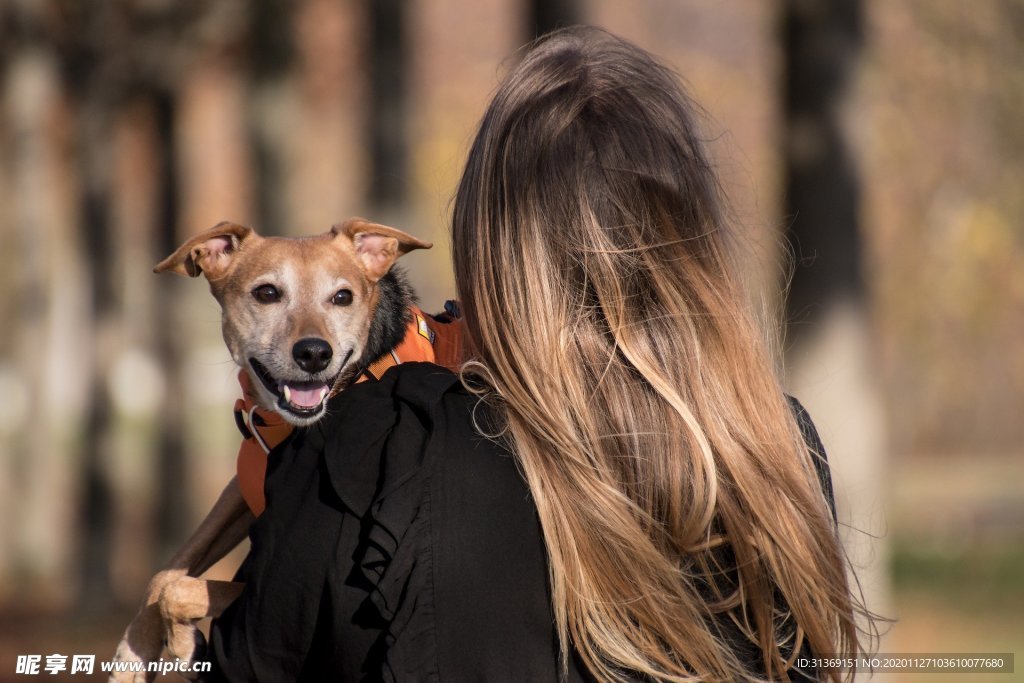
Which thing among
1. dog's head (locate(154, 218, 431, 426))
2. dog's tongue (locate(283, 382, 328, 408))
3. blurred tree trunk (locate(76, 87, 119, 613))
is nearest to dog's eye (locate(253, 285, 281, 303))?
dog's head (locate(154, 218, 431, 426))

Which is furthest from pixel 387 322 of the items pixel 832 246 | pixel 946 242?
pixel 946 242

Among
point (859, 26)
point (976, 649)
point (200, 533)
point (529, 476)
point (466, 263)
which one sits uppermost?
point (859, 26)

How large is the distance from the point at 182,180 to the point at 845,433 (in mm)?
8870

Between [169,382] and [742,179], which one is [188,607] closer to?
[742,179]

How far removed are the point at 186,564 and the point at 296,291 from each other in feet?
2.60

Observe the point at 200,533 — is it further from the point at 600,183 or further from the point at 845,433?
the point at 845,433

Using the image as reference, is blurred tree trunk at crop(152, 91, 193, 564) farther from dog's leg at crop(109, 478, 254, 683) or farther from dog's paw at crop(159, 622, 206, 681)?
dog's paw at crop(159, 622, 206, 681)

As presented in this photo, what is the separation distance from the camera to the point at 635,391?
2.41 m

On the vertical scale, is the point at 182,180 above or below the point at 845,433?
above

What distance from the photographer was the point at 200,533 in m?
3.09

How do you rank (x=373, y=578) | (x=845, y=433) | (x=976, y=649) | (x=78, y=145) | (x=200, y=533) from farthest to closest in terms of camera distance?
1. (x=78, y=145)
2. (x=976, y=649)
3. (x=845, y=433)
4. (x=200, y=533)
5. (x=373, y=578)

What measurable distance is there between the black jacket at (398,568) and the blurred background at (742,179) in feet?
10.3

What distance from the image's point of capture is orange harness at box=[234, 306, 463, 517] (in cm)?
284

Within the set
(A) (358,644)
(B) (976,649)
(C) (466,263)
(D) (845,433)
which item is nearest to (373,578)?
(A) (358,644)
